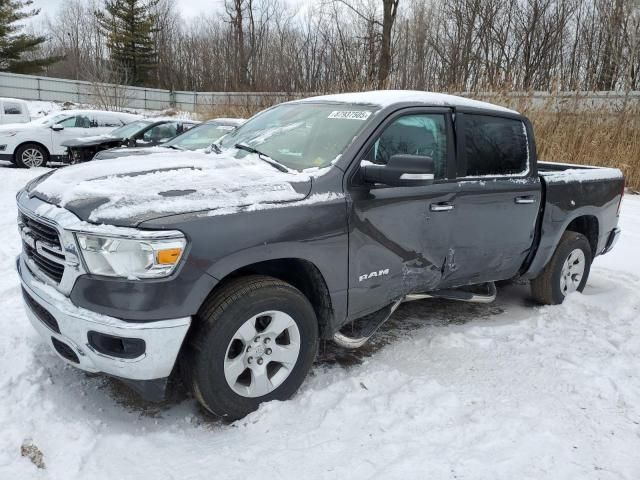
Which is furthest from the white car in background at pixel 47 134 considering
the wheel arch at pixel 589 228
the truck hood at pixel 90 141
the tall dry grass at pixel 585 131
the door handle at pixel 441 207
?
the wheel arch at pixel 589 228

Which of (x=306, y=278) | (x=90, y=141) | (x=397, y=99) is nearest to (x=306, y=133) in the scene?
(x=397, y=99)

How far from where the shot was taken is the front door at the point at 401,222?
311 centimetres

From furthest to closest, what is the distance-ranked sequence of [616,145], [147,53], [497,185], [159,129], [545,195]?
[147,53]
[159,129]
[616,145]
[545,195]
[497,185]

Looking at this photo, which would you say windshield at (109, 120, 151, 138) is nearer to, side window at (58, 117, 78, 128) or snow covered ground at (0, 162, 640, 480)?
side window at (58, 117, 78, 128)

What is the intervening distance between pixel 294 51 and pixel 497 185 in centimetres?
2529

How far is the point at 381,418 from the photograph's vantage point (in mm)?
2834

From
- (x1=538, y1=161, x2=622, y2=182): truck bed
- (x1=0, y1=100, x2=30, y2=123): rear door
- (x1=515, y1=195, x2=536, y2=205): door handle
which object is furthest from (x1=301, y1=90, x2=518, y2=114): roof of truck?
(x1=0, y1=100, x2=30, y2=123): rear door

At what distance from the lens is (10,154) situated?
12602 millimetres

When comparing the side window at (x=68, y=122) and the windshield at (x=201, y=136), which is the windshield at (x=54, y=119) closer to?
the side window at (x=68, y=122)

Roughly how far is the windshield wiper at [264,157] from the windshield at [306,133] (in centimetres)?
3

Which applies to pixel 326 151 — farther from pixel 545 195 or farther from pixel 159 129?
pixel 159 129

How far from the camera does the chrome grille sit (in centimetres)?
257

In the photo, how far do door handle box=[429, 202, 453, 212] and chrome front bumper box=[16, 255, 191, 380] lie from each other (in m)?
1.85

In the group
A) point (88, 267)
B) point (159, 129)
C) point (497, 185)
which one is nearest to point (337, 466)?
point (88, 267)
